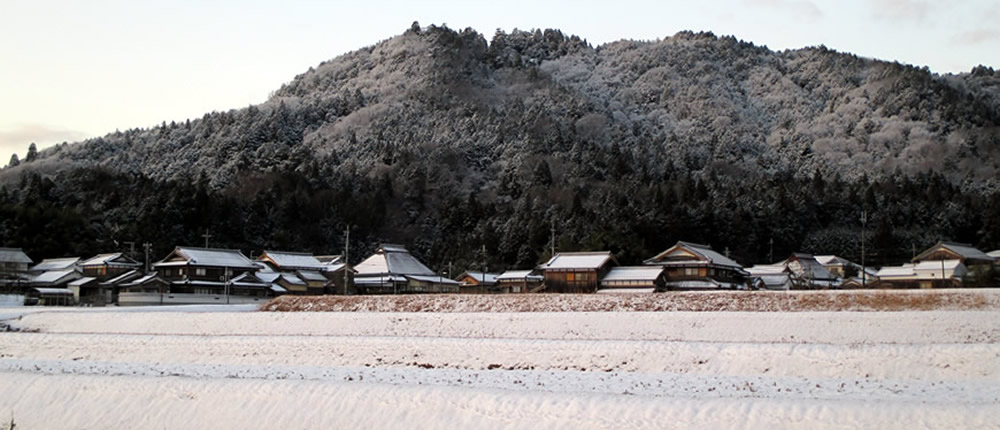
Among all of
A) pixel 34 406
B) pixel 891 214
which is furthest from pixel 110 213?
pixel 891 214

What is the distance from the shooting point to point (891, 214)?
93.6m

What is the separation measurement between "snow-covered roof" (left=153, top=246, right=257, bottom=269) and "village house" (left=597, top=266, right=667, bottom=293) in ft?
101

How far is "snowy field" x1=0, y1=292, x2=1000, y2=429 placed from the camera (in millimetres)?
15000

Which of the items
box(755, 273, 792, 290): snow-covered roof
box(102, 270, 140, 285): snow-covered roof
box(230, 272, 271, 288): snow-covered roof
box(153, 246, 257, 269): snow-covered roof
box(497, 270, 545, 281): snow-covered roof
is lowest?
box(755, 273, 792, 290): snow-covered roof

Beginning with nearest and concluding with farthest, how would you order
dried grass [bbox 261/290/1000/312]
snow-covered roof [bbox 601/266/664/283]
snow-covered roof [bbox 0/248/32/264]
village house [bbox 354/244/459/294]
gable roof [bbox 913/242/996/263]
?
dried grass [bbox 261/290/1000/312] < snow-covered roof [bbox 601/266/664/283] < gable roof [bbox 913/242/996/263] < snow-covered roof [bbox 0/248/32/264] < village house [bbox 354/244/459/294]

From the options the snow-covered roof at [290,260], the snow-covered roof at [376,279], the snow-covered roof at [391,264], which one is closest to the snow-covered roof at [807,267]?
the snow-covered roof at [391,264]

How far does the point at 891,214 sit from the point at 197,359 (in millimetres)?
86389

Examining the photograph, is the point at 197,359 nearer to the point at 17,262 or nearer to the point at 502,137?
the point at 17,262

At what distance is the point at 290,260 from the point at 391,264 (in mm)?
11679

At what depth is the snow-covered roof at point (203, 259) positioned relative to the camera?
66312 mm

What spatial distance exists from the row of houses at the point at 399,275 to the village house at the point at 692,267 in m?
0.07

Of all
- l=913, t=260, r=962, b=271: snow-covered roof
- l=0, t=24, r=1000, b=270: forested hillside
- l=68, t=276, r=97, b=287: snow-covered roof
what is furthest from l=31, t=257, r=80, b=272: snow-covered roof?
l=913, t=260, r=962, b=271: snow-covered roof

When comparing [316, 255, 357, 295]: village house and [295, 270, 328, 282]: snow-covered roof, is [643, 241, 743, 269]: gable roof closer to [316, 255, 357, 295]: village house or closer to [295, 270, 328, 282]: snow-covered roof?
[316, 255, 357, 295]: village house

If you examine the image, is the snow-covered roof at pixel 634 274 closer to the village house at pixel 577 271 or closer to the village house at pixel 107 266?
the village house at pixel 577 271
